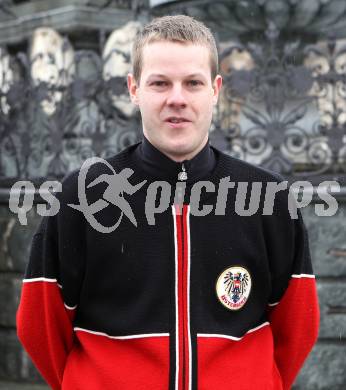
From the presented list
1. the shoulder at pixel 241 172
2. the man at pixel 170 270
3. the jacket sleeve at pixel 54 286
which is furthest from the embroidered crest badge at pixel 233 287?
the jacket sleeve at pixel 54 286

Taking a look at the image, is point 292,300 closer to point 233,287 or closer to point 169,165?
point 233,287

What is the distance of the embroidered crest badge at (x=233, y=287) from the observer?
268 cm

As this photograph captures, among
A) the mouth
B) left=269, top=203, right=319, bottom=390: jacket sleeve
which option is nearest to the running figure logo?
the mouth

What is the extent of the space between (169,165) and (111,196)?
0.73ft

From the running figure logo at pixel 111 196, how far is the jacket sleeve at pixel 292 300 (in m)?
0.51

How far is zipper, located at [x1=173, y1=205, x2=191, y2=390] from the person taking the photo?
2562mm

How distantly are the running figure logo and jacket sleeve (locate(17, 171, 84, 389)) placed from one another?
1.4 inches

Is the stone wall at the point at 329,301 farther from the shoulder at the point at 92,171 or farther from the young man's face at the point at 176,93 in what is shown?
the young man's face at the point at 176,93

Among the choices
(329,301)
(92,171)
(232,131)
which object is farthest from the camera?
(232,131)

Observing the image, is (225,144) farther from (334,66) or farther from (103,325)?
(103,325)

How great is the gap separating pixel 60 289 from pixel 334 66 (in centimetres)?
368

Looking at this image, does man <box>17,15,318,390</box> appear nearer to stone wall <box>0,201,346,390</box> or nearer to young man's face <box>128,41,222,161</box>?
→ young man's face <box>128,41,222,161</box>

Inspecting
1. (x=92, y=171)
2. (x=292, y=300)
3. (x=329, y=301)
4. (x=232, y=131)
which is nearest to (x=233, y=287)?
(x=292, y=300)

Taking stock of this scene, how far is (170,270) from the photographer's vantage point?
265 centimetres
